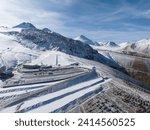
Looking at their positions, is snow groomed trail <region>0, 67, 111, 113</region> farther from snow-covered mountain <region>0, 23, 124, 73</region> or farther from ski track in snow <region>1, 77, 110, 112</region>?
snow-covered mountain <region>0, 23, 124, 73</region>

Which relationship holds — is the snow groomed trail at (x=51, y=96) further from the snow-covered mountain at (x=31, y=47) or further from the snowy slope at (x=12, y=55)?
the snow-covered mountain at (x=31, y=47)

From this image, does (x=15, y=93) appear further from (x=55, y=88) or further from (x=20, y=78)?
(x=20, y=78)

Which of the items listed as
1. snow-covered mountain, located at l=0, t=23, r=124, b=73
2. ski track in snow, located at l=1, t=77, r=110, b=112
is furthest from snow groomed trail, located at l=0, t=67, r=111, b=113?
snow-covered mountain, located at l=0, t=23, r=124, b=73

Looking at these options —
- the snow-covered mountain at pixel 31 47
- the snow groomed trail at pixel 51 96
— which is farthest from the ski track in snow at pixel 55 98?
the snow-covered mountain at pixel 31 47

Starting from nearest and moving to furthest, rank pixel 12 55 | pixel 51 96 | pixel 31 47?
pixel 51 96 < pixel 12 55 < pixel 31 47

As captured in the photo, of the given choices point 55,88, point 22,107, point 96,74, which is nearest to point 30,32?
point 96,74

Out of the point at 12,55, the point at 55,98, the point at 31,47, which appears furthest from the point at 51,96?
the point at 31,47

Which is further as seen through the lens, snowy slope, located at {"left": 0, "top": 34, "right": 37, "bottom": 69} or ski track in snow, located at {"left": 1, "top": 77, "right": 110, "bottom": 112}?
snowy slope, located at {"left": 0, "top": 34, "right": 37, "bottom": 69}

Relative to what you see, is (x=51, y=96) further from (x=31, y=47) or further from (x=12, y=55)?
(x=31, y=47)
